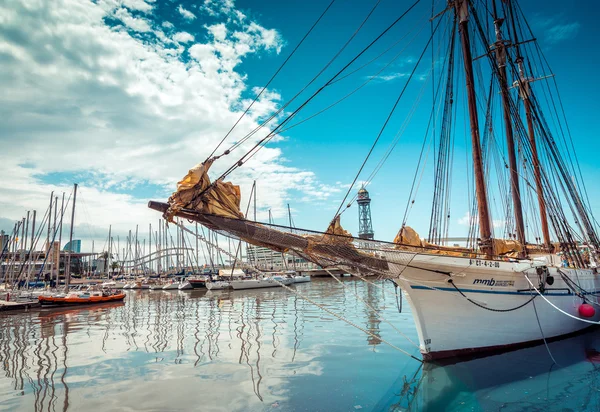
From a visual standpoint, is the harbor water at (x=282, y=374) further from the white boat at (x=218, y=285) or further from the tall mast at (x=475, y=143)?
the white boat at (x=218, y=285)

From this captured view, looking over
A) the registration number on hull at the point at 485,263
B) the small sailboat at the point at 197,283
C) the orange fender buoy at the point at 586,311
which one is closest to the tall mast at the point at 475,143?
the registration number on hull at the point at 485,263

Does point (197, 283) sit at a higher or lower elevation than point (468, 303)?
lower

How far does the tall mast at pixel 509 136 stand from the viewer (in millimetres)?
17406

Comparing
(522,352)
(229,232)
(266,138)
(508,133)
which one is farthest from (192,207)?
(508,133)

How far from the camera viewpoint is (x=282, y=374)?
10414mm

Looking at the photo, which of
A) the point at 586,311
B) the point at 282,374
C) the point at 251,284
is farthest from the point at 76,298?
the point at 586,311

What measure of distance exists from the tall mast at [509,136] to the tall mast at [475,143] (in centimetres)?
392

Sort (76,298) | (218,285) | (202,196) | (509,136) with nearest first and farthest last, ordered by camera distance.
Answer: (202,196)
(509,136)
(76,298)
(218,285)

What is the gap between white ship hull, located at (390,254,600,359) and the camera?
10336 millimetres

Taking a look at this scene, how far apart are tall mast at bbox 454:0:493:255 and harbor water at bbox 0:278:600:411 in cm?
402

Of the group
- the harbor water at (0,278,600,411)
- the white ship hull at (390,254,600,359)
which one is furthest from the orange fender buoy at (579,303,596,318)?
the white ship hull at (390,254,600,359)

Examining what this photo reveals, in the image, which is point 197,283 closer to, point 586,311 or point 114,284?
point 114,284

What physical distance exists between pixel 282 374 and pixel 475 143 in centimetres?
1048

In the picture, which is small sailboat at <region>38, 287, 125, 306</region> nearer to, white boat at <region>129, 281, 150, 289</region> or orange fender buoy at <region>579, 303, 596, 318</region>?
white boat at <region>129, 281, 150, 289</region>
